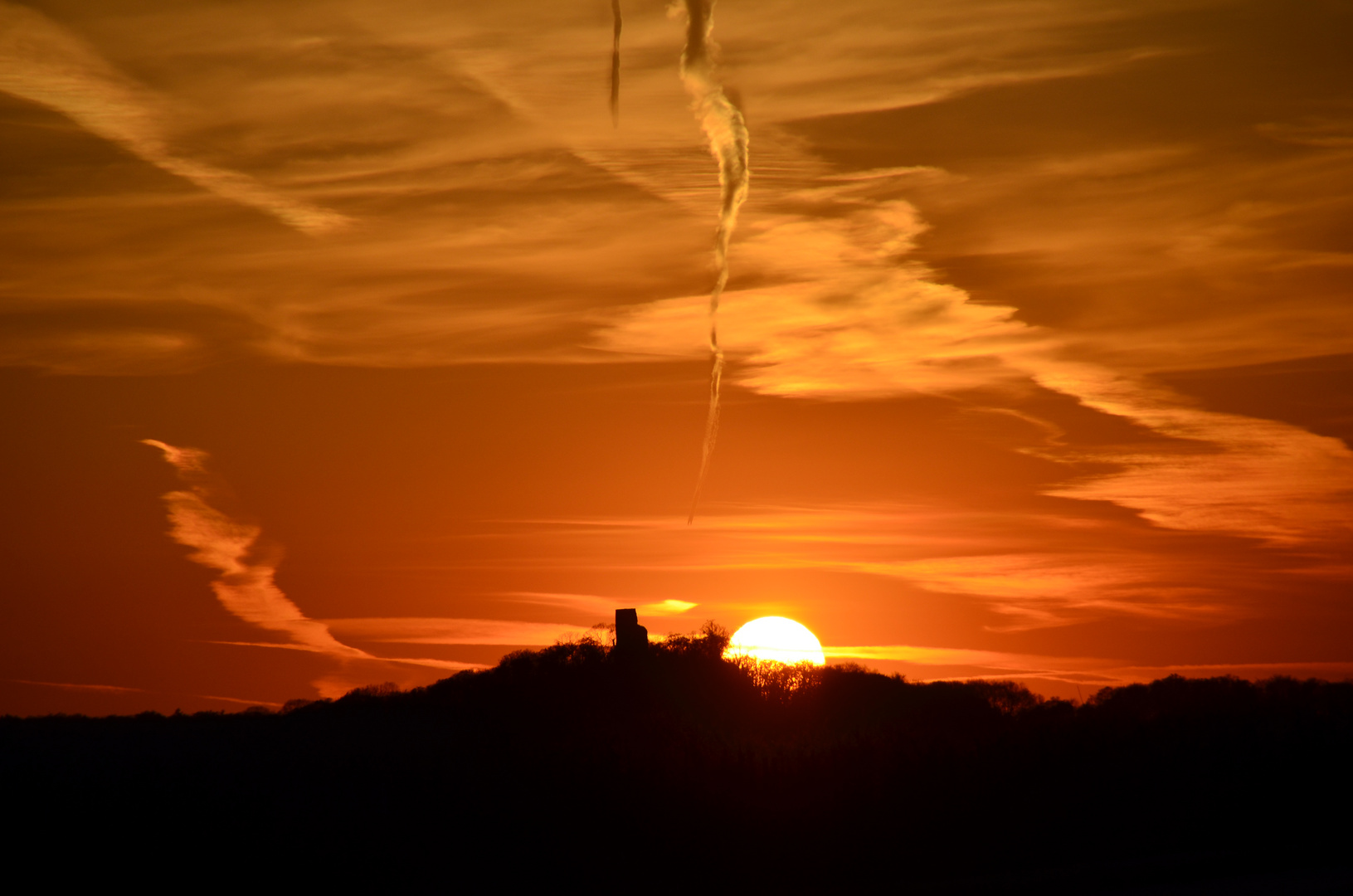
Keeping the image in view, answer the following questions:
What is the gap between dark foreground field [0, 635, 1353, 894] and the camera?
18.5 meters

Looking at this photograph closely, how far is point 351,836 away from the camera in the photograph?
1873 centimetres

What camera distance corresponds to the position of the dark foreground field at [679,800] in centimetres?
1848

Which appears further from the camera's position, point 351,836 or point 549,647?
point 549,647

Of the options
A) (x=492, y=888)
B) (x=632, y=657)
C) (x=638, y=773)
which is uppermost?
(x=632, y=657)

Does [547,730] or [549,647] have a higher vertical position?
[549,647]

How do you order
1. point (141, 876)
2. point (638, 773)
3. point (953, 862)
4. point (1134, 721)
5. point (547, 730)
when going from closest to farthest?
1. point (141, 876)
2. point (953, 862)
3. point (638, 773)
4. point (547, 730)
5. point (1134, 721)

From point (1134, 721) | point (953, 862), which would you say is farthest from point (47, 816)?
point (1134, 721)

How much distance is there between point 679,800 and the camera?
21.6 meters

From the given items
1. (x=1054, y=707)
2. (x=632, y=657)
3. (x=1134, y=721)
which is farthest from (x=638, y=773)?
(x=1054, y=707)

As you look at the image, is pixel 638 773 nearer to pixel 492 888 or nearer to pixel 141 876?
pixel 492 888

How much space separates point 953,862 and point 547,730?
11.0 m

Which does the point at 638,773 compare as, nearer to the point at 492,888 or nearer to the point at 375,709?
the point at 492,888

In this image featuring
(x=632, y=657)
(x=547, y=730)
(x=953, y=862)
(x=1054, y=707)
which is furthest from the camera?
(x=1054, y=707)

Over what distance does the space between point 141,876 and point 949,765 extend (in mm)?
14728
